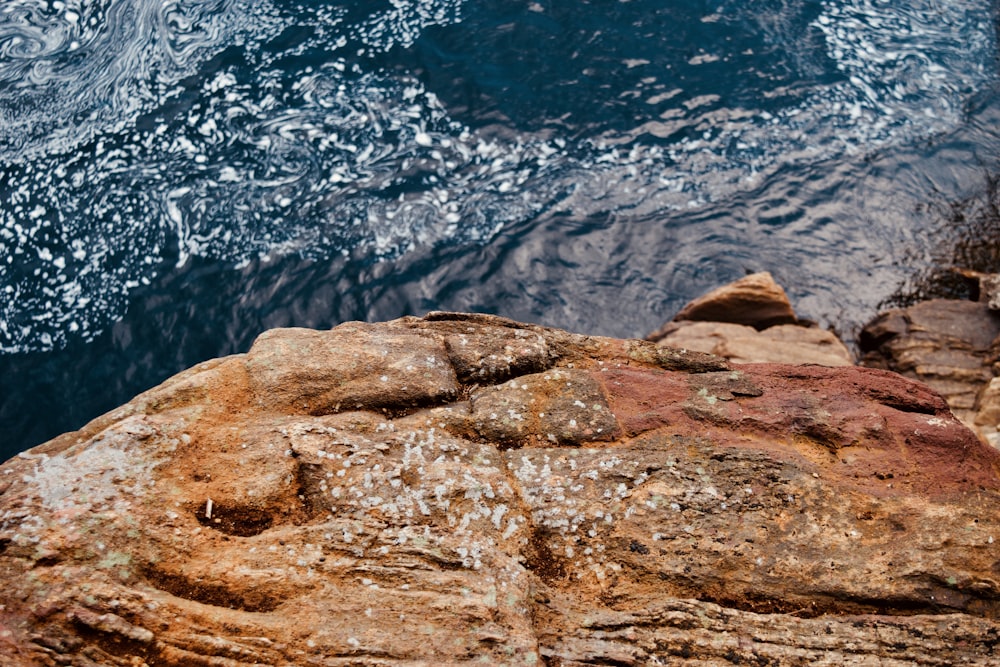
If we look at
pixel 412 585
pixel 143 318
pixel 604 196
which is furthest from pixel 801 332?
pixel 143 318

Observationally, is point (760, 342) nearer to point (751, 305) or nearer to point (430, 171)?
point (751, 305)

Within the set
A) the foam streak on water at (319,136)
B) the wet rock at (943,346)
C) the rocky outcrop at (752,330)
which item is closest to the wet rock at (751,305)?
the rocky outcrop at (752,330)

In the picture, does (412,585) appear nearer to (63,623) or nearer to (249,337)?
(63,623)

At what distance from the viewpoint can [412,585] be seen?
6.09m

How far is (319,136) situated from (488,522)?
15.5m

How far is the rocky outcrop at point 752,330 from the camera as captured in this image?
45.6ft

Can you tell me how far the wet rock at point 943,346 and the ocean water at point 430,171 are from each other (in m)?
2.81

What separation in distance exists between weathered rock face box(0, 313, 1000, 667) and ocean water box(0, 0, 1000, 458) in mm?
11315

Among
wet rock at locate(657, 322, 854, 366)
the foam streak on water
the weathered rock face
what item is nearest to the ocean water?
the foam streak on water

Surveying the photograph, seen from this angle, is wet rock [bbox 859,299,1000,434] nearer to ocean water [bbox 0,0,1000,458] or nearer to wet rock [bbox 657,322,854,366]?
wet rock [bbox 657,322,854,366]

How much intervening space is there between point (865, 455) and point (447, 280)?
13.0 meters

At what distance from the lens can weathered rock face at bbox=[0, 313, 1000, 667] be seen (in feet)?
19.0

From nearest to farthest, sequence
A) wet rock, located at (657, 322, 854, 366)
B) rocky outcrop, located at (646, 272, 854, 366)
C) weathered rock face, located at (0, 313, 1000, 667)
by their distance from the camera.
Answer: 1. weathered rock face, located at (0, 313, 1000, 667)
2. wet rock, located at (657, 322, 854, 366)
3. rocky outcrop, located at (646, 272, 854, 366)

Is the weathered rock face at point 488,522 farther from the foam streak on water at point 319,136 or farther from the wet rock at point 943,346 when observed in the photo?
the foam streak on water at point 319,136
